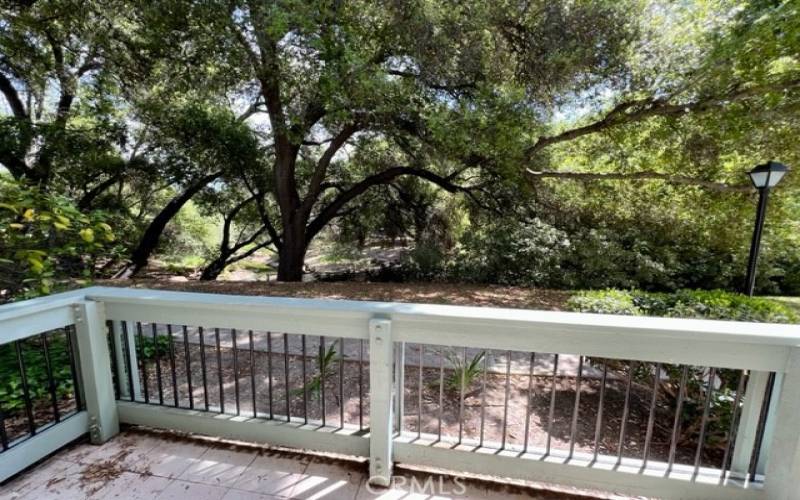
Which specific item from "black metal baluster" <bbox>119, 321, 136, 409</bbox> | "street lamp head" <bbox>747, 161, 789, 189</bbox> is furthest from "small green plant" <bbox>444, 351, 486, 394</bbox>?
"street lamp head" <bbox>747, 161, 789, 189</bbox>

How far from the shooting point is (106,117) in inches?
315

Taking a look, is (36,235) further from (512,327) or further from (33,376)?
(512,327)

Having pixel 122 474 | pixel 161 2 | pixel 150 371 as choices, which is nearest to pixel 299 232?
pixel 161 2

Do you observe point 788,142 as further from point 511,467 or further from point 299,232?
point 299,232

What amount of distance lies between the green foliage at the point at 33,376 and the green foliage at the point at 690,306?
4.41 metres

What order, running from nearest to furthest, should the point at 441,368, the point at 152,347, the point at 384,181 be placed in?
the point at 441,368
the point at 152,347
the point at 384,181

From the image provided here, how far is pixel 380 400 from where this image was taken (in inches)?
60.0

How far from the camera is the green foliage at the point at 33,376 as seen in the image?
2258mm

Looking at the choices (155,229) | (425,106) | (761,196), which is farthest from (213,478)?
(155,229)

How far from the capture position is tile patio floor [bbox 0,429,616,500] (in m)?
1.51

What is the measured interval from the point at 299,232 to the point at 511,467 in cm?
729

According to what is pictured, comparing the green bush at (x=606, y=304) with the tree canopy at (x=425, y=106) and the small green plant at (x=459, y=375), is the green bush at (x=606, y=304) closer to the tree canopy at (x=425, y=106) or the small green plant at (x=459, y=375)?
the small green plant at (x=459, y=375)

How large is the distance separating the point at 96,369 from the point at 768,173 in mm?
6537

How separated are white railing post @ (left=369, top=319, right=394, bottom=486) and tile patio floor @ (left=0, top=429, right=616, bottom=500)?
0.09 m
